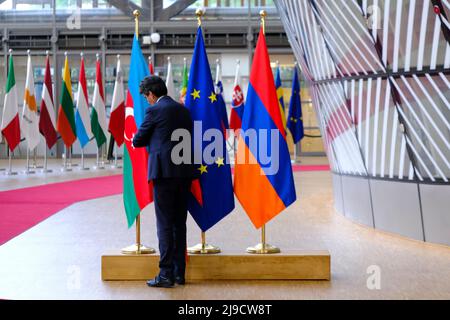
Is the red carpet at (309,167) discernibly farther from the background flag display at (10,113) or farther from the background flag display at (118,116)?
the background flag display at (10,113)

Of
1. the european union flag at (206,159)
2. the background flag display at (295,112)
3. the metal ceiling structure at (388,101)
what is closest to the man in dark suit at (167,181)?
the european union flag at (206,159)

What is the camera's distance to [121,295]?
593 cm

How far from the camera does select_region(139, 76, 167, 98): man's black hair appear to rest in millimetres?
→ 6375

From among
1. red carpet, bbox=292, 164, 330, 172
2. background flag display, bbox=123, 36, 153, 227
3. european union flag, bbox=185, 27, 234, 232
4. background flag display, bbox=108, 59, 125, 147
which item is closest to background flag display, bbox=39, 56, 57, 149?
background flag display, bbox=108, 59, 125, 147

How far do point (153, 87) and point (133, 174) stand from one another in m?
0.88

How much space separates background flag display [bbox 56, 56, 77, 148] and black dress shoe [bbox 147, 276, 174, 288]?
13358 millimetres

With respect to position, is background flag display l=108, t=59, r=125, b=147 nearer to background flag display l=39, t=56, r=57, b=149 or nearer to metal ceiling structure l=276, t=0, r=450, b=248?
background flag display l=39, t=56, r=57, b=149

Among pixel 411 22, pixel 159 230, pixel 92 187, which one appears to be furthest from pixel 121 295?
pixel 92 187

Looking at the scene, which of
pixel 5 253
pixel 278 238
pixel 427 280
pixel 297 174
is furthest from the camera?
pixel 297 174

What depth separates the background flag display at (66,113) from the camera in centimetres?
1907

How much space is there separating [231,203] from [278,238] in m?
2.37

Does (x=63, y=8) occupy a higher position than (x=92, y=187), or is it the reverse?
(x=63, y=8)

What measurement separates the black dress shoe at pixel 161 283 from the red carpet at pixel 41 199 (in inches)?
116
